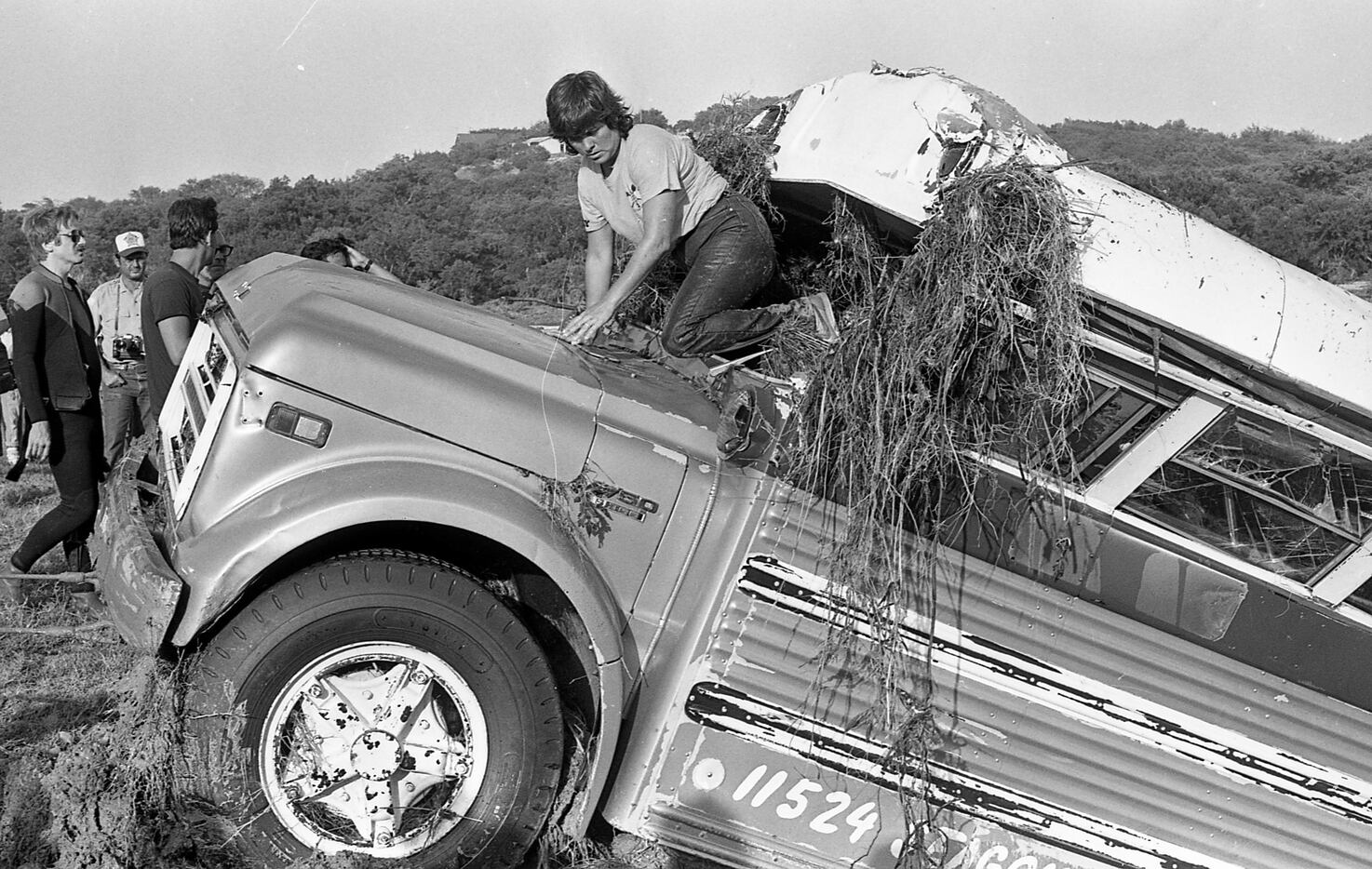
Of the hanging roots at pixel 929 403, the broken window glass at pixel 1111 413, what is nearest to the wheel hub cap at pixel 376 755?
the hanging roots at pixel 929 403

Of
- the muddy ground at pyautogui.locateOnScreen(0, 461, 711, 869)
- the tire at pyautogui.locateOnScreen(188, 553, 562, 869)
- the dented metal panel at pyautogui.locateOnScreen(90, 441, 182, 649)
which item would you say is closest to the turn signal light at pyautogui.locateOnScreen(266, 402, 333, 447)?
the tire at pyautogui.locateOnScreen(188, 553, 562, 869)

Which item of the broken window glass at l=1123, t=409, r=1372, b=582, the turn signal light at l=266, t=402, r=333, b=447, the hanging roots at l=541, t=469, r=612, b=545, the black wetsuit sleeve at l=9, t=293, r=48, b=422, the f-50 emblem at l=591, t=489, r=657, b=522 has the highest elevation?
the broken window glass at l=1123, t=409, r=1372, b=582

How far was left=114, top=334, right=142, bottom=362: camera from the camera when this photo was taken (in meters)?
6.90

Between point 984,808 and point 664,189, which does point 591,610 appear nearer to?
point 984,808

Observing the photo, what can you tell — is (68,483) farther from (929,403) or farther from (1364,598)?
(1364,598)

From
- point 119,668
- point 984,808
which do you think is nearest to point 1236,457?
point 984,808

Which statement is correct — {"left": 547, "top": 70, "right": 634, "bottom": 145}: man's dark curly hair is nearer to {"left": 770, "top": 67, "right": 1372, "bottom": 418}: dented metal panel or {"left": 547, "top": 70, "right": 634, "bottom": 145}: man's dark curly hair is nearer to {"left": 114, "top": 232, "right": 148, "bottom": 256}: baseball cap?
{"left": 770, "top": 67, "right": 1372, "bottom": 418}: dented metal panel

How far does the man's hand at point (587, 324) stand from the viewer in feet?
A: 13.2

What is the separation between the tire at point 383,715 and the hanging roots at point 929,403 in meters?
0.99

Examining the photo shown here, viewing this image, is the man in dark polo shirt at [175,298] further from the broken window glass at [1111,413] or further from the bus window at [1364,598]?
the bus window at [1364,598]

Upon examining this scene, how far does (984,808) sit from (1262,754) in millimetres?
946

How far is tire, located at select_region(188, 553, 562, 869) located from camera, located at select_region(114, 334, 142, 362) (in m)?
4.33

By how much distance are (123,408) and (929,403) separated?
5.42m

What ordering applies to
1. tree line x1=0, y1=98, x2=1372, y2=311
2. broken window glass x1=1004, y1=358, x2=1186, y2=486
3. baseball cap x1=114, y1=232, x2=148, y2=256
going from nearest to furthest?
broken window glass x1=1004, y1=358, x2=1186, y2=486, baseball cap x1=114, y1=232, x2=148, y2=256, tree line x1=0, y1=98, x2=1372, y2=311
